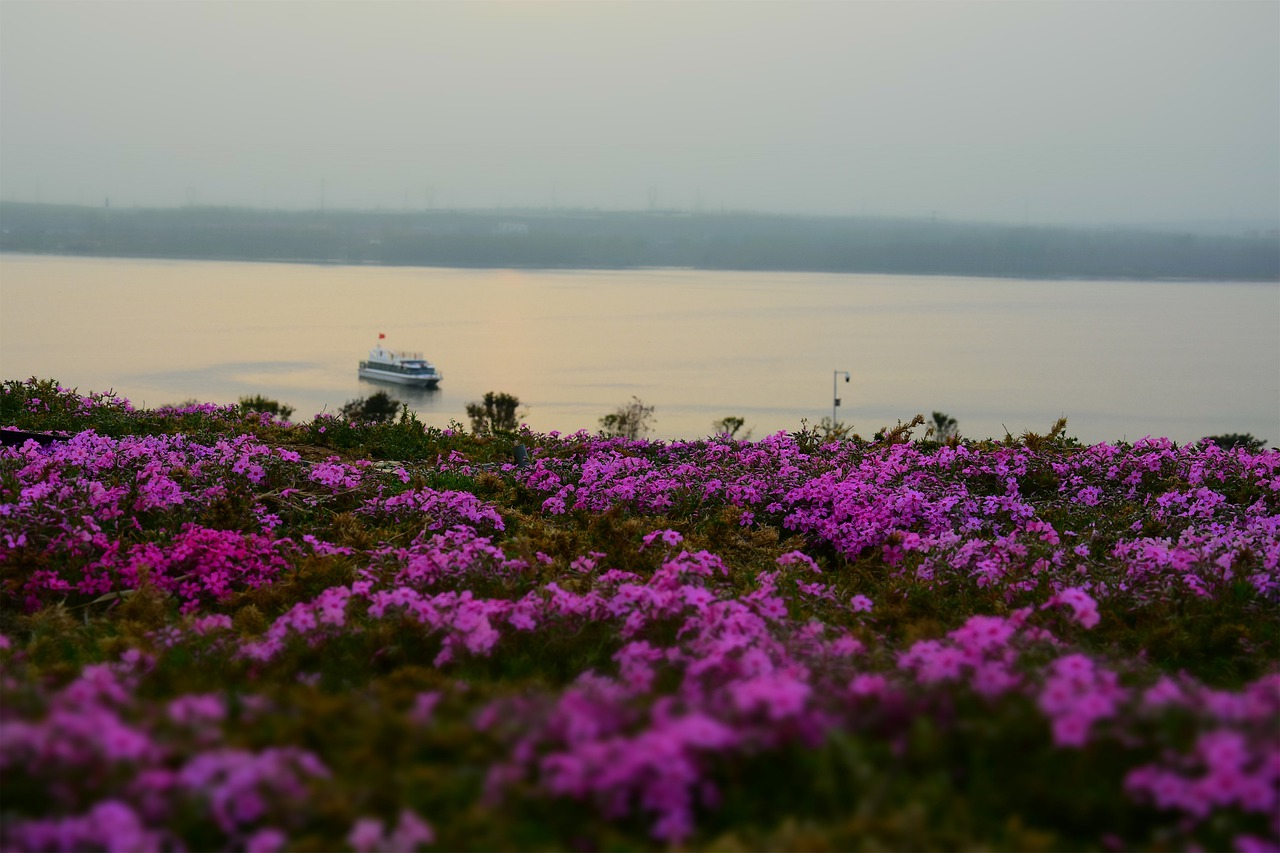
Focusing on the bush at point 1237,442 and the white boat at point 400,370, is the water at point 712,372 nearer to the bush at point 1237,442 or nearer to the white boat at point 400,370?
the white boat at point 400,370

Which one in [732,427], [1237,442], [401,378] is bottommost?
[401,378]

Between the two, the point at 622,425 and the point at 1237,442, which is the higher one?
the point at 1237,442

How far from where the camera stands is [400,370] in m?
117

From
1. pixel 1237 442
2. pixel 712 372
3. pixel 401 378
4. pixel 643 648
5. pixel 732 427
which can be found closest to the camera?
pixel 643 648

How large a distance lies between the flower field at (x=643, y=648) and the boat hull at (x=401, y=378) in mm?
106888

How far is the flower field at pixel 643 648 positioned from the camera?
291cm

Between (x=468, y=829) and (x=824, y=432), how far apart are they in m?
10.4

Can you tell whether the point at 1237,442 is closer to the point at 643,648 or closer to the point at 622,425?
the point at 643,648

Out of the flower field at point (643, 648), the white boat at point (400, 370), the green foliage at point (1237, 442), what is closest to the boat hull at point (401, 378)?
the white boat at point (400, 370)

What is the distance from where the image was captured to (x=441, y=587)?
6418mm

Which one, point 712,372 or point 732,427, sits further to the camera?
point 712,372

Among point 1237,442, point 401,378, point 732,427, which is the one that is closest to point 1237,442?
point 1237,442

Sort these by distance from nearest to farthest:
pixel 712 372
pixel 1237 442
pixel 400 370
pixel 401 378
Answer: pixel 1237 442, pixel 400 370, pixel 401 378, pixel 712 372

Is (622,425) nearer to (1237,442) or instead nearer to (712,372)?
(1237,442)
